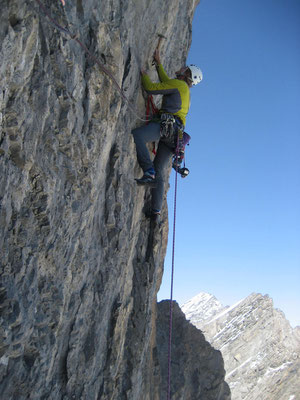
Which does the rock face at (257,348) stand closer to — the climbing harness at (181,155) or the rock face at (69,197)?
the climbing harness at (181,155)

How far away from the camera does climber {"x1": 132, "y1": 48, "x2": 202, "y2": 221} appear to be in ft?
21.1

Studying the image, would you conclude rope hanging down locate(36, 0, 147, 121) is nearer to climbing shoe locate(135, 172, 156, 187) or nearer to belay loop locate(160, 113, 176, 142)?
belay loop locate(160, 113, 176, 142)

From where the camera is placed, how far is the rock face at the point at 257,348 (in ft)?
283

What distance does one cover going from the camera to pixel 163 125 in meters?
6.55

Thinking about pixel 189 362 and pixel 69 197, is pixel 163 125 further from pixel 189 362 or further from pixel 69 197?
pixel 189 362

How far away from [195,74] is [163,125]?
4.25ft

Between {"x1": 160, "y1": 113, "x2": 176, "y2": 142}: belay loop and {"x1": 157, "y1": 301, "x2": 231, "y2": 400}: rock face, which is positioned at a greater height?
{"x1": 160, "y1": 113, "x2": 176, "y2": 142}: belay loop

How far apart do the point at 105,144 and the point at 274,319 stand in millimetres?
112178

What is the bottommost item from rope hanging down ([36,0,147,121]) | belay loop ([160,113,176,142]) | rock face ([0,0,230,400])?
rock face ([0,0,230,400])

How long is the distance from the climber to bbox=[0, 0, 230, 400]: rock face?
0.77 feet

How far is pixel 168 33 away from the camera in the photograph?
7.79 meters

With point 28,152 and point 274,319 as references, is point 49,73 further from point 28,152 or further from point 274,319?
point 274,319

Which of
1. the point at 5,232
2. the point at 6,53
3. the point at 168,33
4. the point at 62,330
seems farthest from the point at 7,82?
the point at 168,33

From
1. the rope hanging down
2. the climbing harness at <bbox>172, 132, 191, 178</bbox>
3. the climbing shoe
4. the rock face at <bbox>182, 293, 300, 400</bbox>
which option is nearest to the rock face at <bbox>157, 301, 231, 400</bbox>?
the climbing harness at <bbox>172, 132, 191, 178</bbox>
